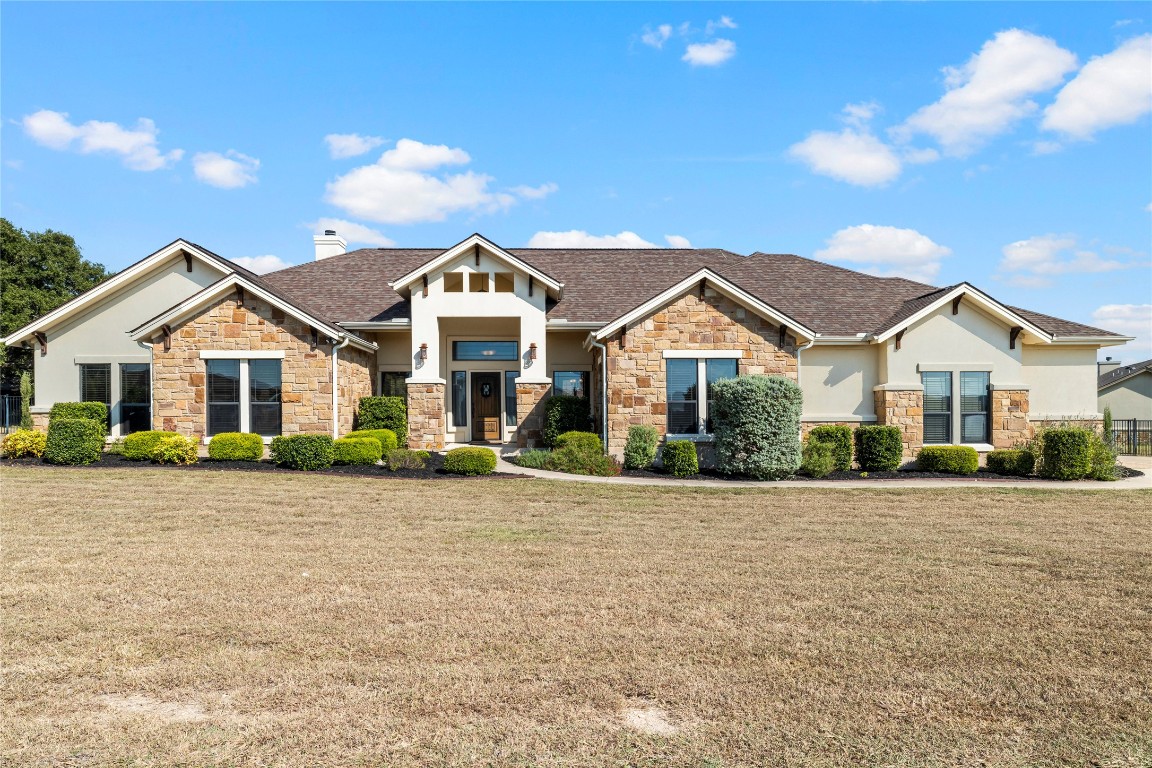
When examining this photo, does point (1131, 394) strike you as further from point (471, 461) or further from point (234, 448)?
point (234, 448)

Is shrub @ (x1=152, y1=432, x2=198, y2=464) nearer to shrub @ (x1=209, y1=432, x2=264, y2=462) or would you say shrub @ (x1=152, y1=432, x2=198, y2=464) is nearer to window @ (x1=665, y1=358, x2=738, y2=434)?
shrub @ (x1=209, y1=432, x2=264, y2=462)

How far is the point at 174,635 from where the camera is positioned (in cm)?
543

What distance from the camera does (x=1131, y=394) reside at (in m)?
35.9

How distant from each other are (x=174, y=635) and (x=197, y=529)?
15.0 ft

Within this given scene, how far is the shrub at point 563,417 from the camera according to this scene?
18.3m

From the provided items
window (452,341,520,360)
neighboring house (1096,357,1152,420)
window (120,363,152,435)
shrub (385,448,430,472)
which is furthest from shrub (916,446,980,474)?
neighboring house (1096,357,1152,420)

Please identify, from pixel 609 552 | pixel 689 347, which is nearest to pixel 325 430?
pixel 689 347

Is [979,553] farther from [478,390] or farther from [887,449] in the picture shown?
[478,390]

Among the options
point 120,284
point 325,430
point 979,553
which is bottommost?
point 979,553

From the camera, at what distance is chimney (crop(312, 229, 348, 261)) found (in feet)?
83.2

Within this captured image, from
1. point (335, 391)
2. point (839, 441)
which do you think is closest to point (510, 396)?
point (335, 391)

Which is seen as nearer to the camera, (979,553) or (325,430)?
(979,553)

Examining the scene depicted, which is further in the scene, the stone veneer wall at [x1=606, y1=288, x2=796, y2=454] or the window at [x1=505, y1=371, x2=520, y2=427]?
the window at [x1=505, y1=371, x2=520, y2=427]

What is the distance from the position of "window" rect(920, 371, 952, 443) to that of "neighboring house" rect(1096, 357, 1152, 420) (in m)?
23.5
